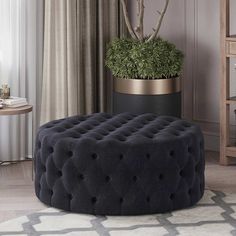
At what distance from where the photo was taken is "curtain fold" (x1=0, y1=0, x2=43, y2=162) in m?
5.41

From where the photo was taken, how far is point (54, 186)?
4367mm

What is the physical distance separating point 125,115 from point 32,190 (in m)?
0.78

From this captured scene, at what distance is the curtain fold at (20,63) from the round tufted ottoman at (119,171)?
1.14 meters

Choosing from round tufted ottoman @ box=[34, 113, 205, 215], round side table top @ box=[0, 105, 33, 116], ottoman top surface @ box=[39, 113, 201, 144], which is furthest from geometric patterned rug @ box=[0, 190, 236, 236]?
round side table top @ box=[0, 105, 33, 116]

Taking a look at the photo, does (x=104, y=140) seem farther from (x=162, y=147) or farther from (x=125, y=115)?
(x=125, y=115)

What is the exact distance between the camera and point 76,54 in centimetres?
573

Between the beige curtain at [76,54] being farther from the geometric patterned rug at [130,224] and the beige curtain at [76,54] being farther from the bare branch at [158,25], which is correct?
the geometric patterned rug at [130,224]

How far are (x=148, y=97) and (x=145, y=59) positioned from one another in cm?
28

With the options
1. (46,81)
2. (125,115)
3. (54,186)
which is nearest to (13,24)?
(46,81)

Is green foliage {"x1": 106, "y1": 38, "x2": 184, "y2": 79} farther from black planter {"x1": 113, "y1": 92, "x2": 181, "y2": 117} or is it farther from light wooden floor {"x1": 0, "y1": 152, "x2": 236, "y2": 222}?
light wooden floor {"x1": 0, "y1": 152, "x2": 236, "y2": 222}

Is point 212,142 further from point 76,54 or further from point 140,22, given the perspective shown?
point 76,54

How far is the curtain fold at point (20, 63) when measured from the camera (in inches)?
213

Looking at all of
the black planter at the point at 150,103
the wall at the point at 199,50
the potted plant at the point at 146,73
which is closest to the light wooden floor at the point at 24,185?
the wall at the point at 199,50

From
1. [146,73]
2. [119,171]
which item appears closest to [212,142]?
[146,73]
